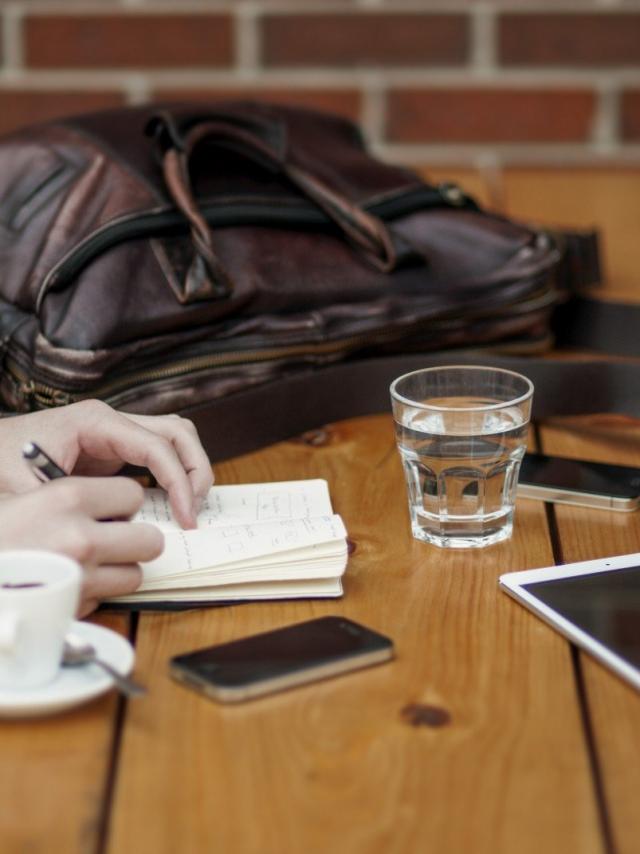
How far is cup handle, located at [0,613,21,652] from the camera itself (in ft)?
2.21

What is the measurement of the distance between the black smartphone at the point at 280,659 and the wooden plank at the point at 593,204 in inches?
37.6

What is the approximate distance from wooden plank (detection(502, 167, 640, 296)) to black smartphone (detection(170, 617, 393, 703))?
956mm

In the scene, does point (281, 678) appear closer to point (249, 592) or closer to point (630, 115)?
point (249, 592)

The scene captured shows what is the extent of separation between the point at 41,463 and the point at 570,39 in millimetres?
1603

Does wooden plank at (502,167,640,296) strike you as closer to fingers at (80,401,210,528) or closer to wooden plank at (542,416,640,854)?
wooden plank at (542,416,640,854)

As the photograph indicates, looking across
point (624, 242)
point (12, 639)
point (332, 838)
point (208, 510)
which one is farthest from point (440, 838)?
point (624, 242)

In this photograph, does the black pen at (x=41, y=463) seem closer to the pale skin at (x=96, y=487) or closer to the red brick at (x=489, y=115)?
the pale skin at (x=96, y=487)

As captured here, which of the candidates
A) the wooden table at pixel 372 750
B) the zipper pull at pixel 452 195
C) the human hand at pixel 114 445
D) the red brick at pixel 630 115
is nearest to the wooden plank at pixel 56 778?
the wooden table at pixel 372 750

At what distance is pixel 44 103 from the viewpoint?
2.26 m

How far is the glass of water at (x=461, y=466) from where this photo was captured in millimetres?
956

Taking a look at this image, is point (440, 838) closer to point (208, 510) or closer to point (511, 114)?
point (208, 510)

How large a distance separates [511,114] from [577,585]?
1.54 metres

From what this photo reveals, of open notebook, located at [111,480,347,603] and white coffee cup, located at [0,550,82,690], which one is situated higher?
white coffee cup, located at [0,550,82,690]

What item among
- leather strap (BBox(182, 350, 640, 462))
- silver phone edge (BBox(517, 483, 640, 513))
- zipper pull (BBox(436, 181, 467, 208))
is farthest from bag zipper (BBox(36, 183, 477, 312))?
silver phone edge (BBox(517, 483, 640, 513))
